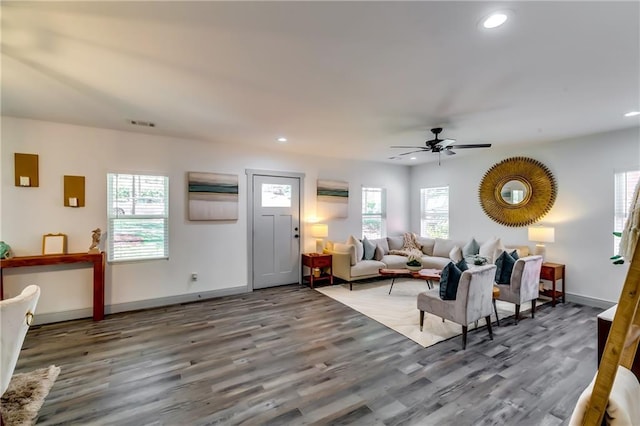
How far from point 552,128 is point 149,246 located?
245 inches

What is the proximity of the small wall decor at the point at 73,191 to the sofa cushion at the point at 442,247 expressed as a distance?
6442mm

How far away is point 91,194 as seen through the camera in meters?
4.04

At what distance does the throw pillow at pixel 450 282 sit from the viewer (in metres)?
3.19

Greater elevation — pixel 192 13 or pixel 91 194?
pixel 192 13

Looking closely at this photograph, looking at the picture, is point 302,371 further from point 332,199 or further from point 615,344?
point 332,199

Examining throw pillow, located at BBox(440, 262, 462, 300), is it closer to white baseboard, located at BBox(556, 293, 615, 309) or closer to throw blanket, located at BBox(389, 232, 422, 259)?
white baseboard, located at BBox(556, 293, 615, 309)

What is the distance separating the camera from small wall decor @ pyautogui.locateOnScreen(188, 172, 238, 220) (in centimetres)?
469

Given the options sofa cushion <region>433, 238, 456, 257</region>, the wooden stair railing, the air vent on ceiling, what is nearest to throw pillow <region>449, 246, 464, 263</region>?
sofa cushion <region>433, 238, 456, 257</region>

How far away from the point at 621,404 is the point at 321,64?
251 cm

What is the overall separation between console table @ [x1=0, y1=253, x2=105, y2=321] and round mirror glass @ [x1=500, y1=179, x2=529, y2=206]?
266 inches

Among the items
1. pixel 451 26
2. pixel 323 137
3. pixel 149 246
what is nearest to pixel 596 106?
pixel 451 26

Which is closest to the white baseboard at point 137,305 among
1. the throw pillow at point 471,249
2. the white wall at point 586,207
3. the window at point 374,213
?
the window at point 374,213

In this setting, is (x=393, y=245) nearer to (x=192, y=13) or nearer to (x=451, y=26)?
(x=451, y=26)

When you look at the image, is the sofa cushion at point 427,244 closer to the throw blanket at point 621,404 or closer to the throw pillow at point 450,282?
the throw pillow at point 450,282
